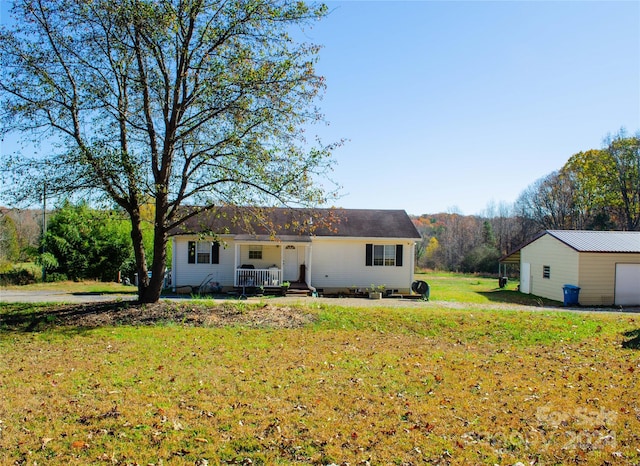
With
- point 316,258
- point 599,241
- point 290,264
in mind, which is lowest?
point 290,264

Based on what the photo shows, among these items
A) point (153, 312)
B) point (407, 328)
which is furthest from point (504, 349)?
→ point (153, 312)

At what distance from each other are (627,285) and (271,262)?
16.9m

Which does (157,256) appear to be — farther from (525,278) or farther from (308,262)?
(525,278)

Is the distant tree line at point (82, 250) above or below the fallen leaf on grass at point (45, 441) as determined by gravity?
above

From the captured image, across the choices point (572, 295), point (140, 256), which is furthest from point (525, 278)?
point (140, 256)

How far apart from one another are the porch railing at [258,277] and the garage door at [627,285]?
15.9m

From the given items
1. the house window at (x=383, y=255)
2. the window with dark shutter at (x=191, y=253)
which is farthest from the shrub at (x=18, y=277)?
the house window at (x=383, y=255)

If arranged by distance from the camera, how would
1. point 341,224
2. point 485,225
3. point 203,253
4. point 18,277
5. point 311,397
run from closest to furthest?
point 311,397, point 203,253, point 341,224, point 18,277, point 485,225

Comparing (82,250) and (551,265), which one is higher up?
(82,250)

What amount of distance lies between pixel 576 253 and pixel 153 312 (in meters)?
18.9

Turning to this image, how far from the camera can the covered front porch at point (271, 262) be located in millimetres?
21281

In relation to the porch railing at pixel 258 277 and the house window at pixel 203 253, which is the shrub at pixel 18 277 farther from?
the porch railing at pixel 258 277

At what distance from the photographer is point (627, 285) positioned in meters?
22.0

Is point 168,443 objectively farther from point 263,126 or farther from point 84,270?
point 84,270
